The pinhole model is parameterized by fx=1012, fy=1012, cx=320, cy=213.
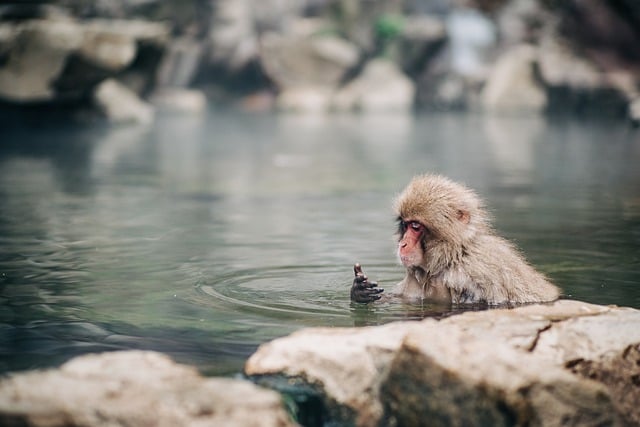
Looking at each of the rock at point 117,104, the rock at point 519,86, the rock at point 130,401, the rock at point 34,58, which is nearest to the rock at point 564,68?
the rock at point 519,86

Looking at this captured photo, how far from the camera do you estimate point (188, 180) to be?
36.1 feet

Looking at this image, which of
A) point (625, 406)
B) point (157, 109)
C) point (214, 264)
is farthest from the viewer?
point (157, 109)

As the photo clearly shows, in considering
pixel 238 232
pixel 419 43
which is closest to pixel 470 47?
pixel 419 43

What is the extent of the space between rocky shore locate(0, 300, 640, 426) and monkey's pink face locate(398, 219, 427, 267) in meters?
0.89

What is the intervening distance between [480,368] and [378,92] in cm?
2970

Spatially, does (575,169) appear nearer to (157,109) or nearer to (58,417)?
(58,417)

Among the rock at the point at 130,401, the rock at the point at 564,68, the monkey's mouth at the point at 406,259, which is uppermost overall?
the rock at the point at 564,68

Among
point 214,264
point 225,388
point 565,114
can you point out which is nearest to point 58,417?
point 225,388

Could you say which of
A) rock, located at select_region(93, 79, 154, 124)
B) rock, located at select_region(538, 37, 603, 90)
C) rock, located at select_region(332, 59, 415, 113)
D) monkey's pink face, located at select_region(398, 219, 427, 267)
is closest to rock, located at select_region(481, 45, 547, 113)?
rock, located at select_region(538, 37, 603, 90)

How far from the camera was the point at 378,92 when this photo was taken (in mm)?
32281

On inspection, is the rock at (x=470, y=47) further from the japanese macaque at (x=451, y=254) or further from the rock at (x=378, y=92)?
the japanese macaque at (x=451, y=254)

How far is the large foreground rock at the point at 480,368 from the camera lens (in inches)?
113

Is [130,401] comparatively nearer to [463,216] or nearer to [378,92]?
[463,216]

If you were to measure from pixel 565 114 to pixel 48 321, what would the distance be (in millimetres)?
21632
